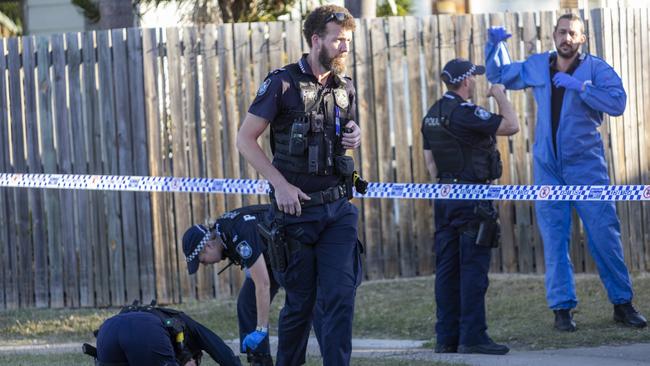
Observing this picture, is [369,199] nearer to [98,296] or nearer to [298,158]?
[98,296]

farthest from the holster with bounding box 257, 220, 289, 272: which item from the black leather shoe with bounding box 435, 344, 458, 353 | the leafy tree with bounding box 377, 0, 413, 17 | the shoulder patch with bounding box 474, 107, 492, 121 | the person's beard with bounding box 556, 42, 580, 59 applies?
the leafy tree with bounding box 377, 0, 413, 17

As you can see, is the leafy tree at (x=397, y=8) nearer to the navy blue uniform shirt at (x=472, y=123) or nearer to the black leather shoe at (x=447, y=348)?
the navy blue uniform shirt at (x=472, y=123)

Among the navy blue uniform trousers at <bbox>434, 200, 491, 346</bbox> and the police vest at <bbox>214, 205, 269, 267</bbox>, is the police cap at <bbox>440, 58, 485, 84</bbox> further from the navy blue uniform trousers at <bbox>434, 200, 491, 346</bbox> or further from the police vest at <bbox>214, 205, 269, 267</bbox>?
the police vest at <bbox>214, 205, 269, 267</bbox>

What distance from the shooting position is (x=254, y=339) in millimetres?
7395

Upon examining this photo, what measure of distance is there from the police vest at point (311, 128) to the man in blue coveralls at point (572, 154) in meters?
2.69

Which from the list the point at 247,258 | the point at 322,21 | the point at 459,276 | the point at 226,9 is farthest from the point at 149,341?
the point at 226,9

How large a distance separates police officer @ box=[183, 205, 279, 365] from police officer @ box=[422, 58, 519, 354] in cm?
123

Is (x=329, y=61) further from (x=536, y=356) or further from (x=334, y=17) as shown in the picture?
(x=536, y=356)

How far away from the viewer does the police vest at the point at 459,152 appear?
8094 mm

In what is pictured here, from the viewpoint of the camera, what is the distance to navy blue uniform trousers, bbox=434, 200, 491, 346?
805 centimetres

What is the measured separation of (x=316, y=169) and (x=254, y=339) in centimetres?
154

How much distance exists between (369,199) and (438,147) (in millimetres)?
2823

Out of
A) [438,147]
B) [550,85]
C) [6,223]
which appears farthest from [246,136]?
[6,223]

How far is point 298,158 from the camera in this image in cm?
635
